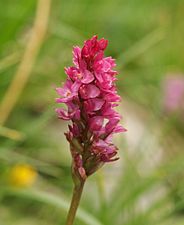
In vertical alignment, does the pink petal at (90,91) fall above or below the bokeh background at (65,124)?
below

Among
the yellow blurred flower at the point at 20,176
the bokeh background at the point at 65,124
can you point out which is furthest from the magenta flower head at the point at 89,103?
A: the yellow blurred flower at the point at 20,176

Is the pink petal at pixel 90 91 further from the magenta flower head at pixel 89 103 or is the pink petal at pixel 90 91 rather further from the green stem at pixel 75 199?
the green stem at pixel 75 199

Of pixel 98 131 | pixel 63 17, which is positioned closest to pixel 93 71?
pixel 98 131

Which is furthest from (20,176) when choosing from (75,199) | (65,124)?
(75,199)

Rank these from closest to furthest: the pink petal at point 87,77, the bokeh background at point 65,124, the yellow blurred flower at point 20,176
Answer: the pink petal at point 87,77
the bokeh background at point 65,124
the yellow blurred flower at point 20,176

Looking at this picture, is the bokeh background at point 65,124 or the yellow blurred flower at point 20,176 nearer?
the bokeh background at point 65,124

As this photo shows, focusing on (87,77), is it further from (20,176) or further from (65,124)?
(65,124)

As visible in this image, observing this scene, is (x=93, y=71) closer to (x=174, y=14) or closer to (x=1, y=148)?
(x=1, y=148)
